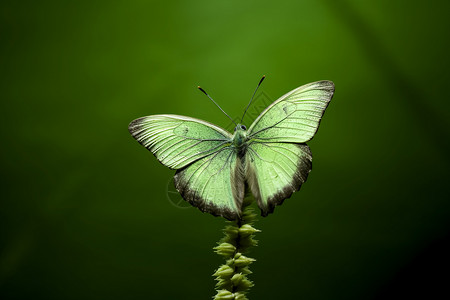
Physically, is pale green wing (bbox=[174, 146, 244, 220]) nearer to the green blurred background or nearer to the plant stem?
the plant stem

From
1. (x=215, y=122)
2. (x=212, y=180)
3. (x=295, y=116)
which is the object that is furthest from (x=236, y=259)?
(x=215, y=122)

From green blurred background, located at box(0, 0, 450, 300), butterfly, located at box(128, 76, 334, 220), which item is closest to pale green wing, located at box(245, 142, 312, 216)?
butterfly, located at box(128, 76, 334, 220)

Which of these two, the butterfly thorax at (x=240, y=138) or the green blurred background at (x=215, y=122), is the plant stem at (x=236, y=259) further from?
the green blurred background at (x=215, y=122)

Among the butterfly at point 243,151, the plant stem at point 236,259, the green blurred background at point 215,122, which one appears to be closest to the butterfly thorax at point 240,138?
the butterfly at point 243,151

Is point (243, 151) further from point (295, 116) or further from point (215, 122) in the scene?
point (215, 122)
